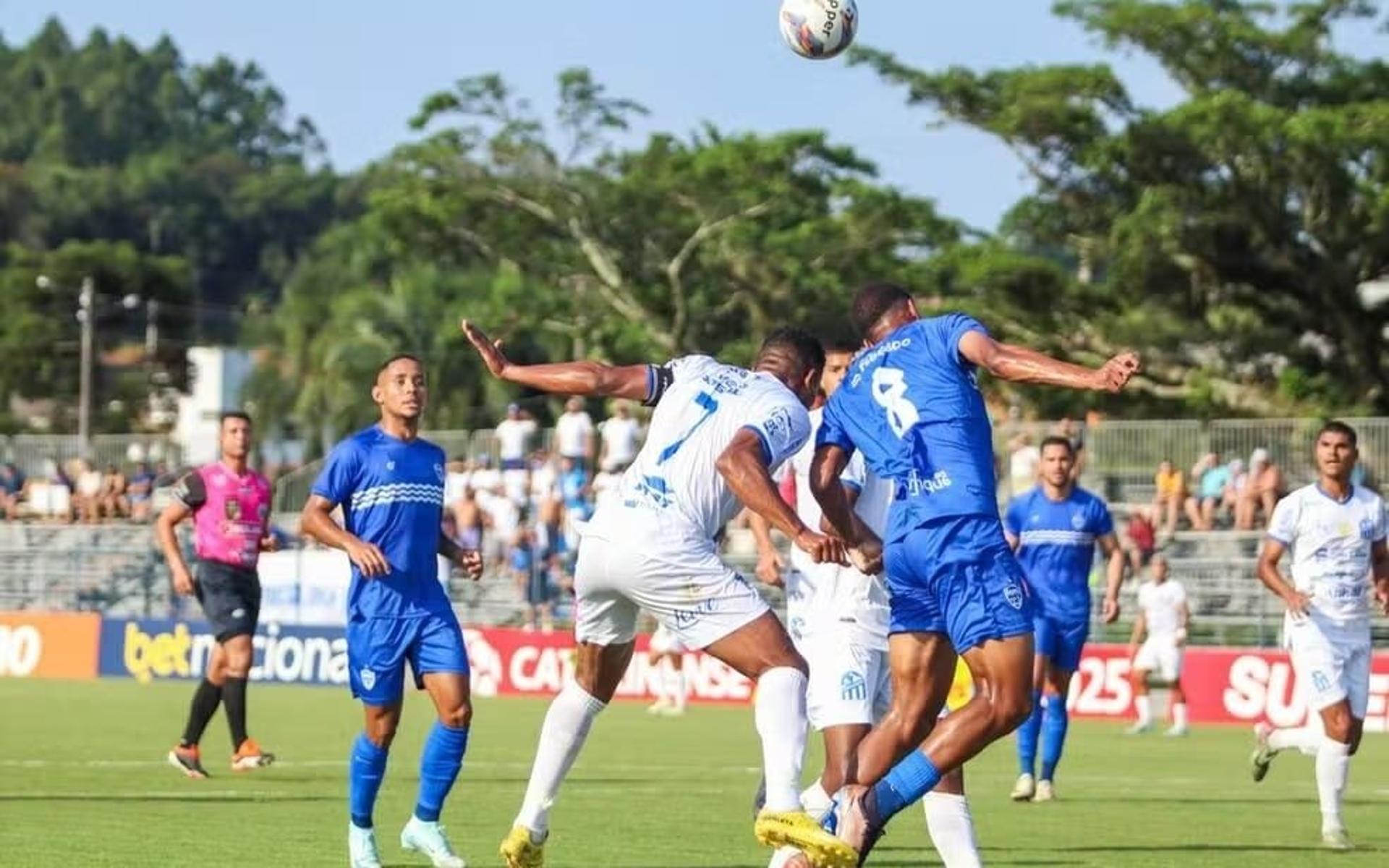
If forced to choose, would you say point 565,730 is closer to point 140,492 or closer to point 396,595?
point 396,595

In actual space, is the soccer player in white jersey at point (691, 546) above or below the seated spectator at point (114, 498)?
below

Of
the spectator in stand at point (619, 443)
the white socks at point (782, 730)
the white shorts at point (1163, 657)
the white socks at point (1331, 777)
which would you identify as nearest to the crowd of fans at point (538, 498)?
the spectator in stand at point (619, 443)

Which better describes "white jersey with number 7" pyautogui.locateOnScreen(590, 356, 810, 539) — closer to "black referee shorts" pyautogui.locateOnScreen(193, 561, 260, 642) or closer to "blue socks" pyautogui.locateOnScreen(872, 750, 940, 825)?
"blue socks" pyautogui.locateOnScreen(872, 750, 940, 825)

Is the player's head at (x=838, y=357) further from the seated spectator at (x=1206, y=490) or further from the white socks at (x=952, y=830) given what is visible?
the seated spectator at (x=1206, y=490)

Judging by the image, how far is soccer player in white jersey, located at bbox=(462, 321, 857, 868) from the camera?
10.3m

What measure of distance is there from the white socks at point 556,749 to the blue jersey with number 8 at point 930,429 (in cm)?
173

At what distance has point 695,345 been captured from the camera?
59312mm

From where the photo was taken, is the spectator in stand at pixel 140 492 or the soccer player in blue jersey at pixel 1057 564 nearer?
the soccer player in blue jersey at pixel 1057 564

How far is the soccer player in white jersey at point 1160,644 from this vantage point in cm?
2880

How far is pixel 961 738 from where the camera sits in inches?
390

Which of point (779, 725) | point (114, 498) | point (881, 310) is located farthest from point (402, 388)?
point (114, 498)

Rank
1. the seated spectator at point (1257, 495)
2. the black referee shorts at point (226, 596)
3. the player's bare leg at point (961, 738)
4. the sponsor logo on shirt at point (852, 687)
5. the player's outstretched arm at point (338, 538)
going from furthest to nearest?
the seated spectator at point (1257, 495)
the black referee shorts at point (226, 596)
the sponsor logo on shirt at point (852, 687)
the player's outstretched arm at point (338, 538)
the player's bare leg at point (961, 738)

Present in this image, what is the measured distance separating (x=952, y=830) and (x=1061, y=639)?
790 cm

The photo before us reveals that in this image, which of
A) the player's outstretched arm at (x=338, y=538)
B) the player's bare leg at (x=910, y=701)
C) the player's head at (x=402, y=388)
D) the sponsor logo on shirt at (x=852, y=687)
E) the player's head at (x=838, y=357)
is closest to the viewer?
the player's bare leg at (x=910, y=701)
